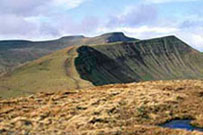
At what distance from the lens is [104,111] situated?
1417 inches

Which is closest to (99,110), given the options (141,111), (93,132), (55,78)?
(141,111)

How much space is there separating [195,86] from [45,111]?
71.5 feet

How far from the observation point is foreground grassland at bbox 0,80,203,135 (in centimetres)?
3075

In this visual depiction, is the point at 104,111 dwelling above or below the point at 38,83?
above

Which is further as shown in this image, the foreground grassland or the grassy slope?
the grassy slope

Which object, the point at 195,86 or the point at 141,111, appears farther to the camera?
the point at 195,86

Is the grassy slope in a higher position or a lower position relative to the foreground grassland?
lower

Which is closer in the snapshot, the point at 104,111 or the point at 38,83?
the point at 104,111

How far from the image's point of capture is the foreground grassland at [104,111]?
30.8 metres

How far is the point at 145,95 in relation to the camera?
138 ft

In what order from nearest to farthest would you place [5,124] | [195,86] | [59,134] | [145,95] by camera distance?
[59,134] → [5,124] → [145,95] → [195,86]

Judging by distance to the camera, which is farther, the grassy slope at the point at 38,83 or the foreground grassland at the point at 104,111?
the grassy slope at the point at 38,83

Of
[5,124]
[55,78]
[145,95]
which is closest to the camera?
[5,124]

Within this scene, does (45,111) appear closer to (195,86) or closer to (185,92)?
(185,92)
